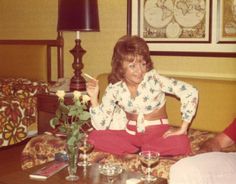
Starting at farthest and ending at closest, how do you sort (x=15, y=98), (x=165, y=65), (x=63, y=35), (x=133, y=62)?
(x=63, y=35) → (x=15, y=98) → (x=165, y=65) → (x=133, y=62)

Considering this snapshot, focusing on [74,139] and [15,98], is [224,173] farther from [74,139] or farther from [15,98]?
[15,98]

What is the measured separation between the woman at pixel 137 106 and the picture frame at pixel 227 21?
0.76m

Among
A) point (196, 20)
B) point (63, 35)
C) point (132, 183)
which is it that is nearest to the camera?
point (132, 183)

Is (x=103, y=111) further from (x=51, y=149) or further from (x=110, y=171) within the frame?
(x=110, y=171)

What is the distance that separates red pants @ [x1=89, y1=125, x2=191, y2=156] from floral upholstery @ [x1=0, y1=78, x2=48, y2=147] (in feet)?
4.80

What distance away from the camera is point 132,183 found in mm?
1961

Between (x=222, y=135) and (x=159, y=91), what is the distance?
24.2 inches

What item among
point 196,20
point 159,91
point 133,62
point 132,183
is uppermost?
point 196,20

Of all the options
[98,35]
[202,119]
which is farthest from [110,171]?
[98,35]

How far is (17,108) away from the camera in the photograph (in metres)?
4.07

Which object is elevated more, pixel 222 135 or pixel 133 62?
pixel 133 62

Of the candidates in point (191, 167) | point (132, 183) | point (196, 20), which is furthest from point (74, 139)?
Result: point (196, 20)

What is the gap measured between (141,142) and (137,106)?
240 mm

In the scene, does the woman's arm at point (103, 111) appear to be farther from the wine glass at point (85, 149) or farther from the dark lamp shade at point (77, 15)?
the dark lamp shade at point (77, 15)
